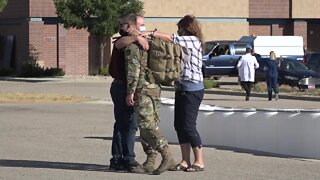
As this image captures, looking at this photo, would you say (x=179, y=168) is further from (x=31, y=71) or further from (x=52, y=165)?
(x=31, y=71)

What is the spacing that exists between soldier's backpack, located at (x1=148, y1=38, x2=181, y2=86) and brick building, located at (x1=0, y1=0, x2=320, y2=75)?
3685 cm

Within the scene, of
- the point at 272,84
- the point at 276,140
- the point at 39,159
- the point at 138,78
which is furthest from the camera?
the point at 272,84

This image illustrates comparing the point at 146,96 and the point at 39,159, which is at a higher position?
the point at 146,96

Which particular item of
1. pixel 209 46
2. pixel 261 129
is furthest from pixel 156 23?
pixel 261 129

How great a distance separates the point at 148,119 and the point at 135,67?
2.22ft

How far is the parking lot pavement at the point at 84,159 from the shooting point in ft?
34.9

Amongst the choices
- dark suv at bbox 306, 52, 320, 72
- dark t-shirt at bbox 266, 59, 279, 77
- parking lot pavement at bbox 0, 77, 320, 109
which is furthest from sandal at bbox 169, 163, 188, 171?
dark suv at bbox 306, 52, 320, 72

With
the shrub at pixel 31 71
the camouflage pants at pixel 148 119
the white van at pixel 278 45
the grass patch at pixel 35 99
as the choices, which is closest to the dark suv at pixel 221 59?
the white van at pixel 278 45

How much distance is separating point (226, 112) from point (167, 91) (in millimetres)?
20050

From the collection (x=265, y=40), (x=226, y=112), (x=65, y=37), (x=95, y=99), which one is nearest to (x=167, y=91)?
(x=95, y=99)

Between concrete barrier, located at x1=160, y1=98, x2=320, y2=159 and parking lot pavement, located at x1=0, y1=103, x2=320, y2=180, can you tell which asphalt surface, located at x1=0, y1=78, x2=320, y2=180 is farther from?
concrete barrier, located at x1=160, y1=98, x2=320, y2=159

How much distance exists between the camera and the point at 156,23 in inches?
1923

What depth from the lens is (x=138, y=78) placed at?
10.3 metres

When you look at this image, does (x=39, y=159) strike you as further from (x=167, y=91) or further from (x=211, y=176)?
(x=167, y=91)
